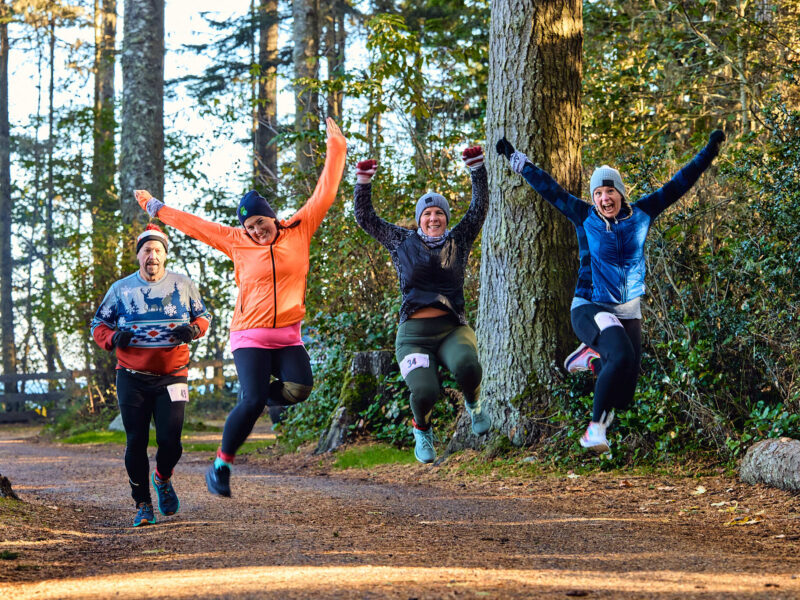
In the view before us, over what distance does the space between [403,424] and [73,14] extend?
83.1 ft

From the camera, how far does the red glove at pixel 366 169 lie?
7.36 meters

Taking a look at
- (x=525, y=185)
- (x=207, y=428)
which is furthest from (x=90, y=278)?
(x=525, y=185)

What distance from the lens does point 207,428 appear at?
20.2 meters

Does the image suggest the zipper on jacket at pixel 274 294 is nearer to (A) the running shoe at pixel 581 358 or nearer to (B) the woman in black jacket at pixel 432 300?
(B) the woman in black jacket at pixel 432 300

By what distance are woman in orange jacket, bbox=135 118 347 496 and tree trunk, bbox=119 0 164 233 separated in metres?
11.5

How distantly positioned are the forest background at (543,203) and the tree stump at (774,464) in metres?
0.38

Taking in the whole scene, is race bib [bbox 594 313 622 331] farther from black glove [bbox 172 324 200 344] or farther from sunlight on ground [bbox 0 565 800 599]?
black glove [bbox 172 324 200 344]

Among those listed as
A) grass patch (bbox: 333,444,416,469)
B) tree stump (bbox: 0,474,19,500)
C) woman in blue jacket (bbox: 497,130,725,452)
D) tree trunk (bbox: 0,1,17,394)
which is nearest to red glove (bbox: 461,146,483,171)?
woman in blue jacket (bbox: 497,130,725,452)

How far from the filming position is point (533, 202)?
996cm

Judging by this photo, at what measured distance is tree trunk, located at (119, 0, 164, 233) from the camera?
18.0m

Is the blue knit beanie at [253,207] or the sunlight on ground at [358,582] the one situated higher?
the blue knit beanie at [253,207]

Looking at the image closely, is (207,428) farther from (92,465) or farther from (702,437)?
(702,437)

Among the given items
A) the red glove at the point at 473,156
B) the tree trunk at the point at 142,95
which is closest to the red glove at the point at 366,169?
the red glove at the point at 473,156

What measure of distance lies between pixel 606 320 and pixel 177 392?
3.49m
